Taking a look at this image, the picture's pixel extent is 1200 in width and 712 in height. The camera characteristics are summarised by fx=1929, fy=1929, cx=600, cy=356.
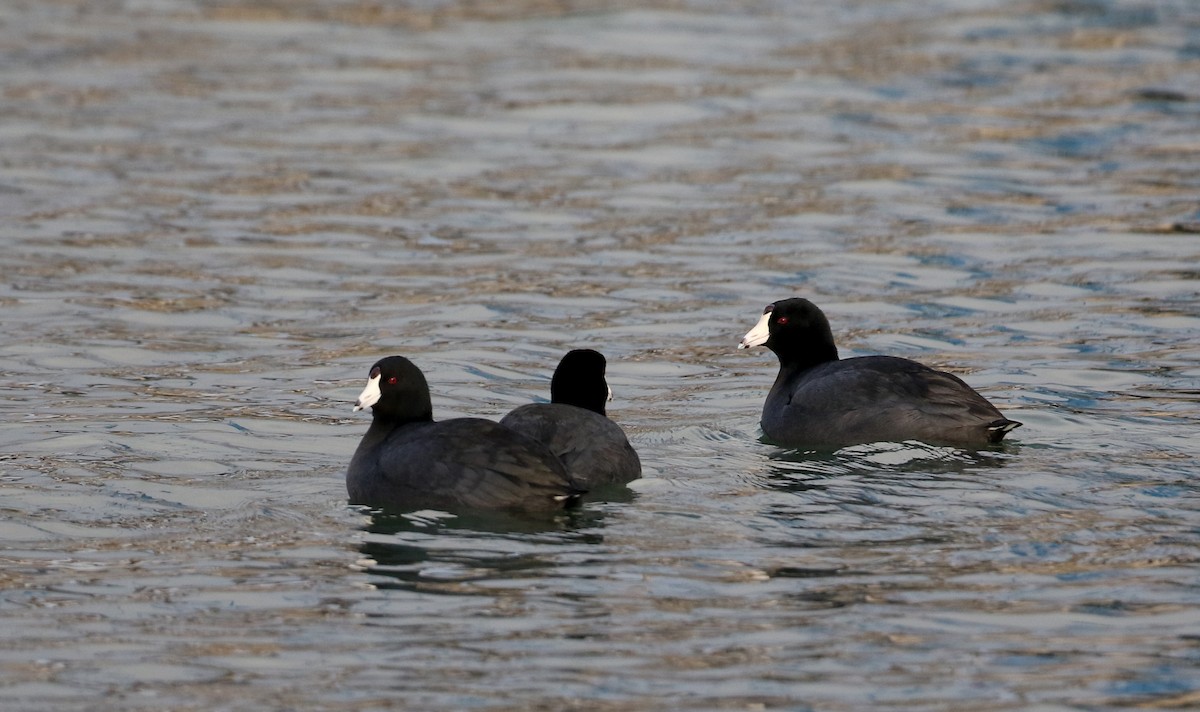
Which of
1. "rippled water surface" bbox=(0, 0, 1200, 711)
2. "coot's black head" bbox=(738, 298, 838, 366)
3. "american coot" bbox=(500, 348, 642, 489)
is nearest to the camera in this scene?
"rippled water surface" bbox=(0, 0, 1200, 711)

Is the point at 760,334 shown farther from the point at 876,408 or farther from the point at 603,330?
the point at 603,330

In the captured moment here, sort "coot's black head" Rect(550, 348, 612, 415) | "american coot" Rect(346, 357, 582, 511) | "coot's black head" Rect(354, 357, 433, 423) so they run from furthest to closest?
"coot's black head" Rect(550, 348, 612, 415) < "coot's black head" Rect(354, 357, 433, 423) < "american coot" Rect(346, 357, 582, 511)

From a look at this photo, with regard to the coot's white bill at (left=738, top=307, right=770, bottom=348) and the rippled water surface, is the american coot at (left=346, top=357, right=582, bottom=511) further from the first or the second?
the coot's white bill at (left=738, top=307, right=770, bottom=348)

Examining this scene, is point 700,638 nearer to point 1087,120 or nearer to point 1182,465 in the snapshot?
point 1182,465

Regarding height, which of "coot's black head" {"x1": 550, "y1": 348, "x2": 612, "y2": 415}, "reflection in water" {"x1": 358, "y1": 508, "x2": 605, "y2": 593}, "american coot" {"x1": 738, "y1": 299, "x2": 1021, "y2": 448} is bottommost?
"reflection in water" {"x1": 358, "y1": 508, "x2": 605, "y2": 593}

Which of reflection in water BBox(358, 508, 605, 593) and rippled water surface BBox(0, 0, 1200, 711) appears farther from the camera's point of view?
reflection in water BBox(358, 508, 605, 593)

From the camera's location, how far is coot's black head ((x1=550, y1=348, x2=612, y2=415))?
1053 centimetres

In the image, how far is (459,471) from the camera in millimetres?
9109

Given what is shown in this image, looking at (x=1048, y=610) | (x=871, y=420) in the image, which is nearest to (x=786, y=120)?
(x=871, y=420)

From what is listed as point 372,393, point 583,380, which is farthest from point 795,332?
point 372,393

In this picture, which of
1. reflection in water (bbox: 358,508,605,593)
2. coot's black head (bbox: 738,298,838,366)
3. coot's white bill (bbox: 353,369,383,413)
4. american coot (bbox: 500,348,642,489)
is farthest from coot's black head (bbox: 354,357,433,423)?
coot's black head (bbox: 738,298,838,366)

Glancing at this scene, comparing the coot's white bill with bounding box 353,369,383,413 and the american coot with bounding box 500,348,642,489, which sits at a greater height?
the coot's white bill with bounding box 353,369,383,413

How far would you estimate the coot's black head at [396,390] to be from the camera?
385 inches

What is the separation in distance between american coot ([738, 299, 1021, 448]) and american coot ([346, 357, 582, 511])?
7.35 feet
